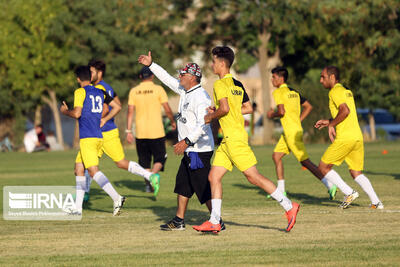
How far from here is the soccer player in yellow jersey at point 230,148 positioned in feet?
32.8

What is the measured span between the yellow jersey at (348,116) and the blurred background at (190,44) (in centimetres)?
2954

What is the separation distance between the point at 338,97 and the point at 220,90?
299 cm

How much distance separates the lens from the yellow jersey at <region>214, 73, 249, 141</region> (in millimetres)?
10023

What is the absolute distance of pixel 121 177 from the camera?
20.5m

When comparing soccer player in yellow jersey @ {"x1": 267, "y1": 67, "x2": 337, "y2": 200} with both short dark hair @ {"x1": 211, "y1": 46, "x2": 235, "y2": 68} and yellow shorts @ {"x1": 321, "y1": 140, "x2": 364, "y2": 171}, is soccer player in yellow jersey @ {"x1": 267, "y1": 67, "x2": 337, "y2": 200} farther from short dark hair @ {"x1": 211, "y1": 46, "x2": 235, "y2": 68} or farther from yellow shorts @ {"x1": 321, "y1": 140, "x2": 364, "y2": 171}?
short dark hair @ {"x1": 211, "y1": 46, "x2": 235, "y2": 68}

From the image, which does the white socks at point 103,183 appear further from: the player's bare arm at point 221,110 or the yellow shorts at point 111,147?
the player's bare arm at point 221,110

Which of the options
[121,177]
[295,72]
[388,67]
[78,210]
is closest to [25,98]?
[295,72]

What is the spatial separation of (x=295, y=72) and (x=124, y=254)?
41.2 metres

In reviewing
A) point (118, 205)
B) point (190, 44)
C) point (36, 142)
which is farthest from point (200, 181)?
point (190, 44)

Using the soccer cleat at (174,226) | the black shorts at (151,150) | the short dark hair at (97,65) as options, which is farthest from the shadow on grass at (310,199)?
the short dark hair at (97,65)

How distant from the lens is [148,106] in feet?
53.4

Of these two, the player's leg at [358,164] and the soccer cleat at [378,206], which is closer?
the soccer cleat at [378,206]

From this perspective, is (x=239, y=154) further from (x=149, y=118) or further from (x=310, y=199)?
(x=149, y=118)

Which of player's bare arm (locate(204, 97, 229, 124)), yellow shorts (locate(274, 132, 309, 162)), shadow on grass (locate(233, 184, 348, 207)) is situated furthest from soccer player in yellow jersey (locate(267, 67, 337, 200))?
player's bare arm (locate(204, 97, 229, 124))
